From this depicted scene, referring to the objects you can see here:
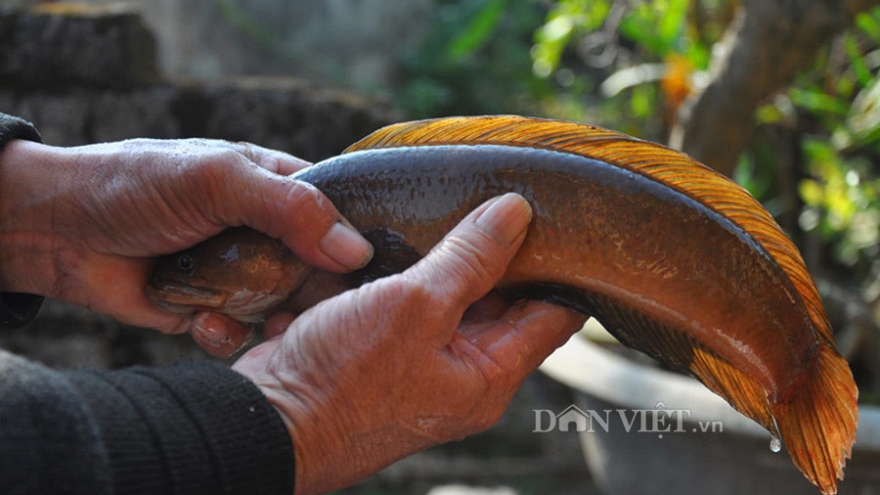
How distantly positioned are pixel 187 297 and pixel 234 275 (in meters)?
0.14

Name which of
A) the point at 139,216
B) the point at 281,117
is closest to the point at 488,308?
the point at 139,216

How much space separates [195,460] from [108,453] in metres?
0.13

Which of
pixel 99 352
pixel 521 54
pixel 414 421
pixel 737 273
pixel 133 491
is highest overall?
pixel 737 273

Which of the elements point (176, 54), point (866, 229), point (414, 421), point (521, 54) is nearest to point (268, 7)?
point (176, 54)

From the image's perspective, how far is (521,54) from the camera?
27.4ft

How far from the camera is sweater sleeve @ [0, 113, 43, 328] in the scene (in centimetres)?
211

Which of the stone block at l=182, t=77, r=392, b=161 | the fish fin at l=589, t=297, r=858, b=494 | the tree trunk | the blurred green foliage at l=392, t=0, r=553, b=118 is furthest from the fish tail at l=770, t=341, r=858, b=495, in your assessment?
the blurred green foliage at l=392, t=0, r=553, b=118

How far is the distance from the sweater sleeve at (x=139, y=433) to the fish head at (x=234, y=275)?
48cm

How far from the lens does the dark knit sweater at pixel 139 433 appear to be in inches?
50.3

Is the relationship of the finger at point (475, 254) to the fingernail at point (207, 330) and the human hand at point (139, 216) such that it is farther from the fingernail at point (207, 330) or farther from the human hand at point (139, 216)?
the fingernail at point (207, 330)

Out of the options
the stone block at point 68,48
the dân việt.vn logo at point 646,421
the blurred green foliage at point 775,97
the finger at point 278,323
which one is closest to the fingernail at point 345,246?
the finger at point 278,323

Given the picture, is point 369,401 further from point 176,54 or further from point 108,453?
point 176,54

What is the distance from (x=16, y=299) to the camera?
7.25 ft

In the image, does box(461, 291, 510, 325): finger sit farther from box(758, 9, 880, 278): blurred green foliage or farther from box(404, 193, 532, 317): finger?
box(758, 9, 880, 278): blurred green foliage
